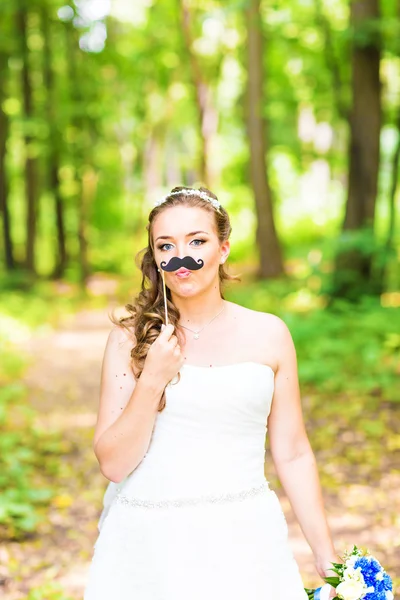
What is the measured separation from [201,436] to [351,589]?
61cm

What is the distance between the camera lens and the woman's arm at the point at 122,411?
2.20 metres

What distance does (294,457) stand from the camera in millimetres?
2498

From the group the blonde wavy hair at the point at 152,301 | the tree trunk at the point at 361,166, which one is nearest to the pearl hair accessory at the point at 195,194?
the blonde wavy hair at the point at 152,301

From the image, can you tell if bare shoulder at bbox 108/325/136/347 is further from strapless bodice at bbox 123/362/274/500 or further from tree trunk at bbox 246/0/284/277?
tree trunk at bbox 246/0/284/277

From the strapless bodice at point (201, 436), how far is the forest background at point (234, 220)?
8.50ft

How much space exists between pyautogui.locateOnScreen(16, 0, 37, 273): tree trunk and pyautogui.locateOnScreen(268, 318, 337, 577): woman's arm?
17.7 metres

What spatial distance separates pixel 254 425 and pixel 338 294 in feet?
31.2

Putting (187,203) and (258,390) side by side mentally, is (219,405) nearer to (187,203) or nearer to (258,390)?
(258,390)

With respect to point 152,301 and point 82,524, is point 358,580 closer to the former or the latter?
point 152,301

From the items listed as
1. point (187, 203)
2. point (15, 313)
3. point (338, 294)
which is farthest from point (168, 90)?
point (187, 203)

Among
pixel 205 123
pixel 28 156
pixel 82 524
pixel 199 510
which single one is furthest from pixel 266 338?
pixel 205 123

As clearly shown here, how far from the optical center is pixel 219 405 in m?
2.28

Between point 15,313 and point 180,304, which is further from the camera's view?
point 15,313

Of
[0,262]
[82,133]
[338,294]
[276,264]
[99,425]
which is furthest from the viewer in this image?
[0,262]
